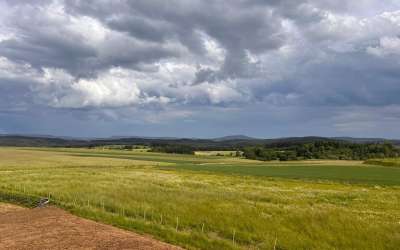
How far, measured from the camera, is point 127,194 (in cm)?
→ 3631

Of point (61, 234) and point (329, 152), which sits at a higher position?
point (329, 152)

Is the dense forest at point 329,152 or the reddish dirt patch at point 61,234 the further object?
the dense forest at point 329,152

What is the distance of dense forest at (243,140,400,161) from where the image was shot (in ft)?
518

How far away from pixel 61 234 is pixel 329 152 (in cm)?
15354

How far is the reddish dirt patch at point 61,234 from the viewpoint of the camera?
65.7ft

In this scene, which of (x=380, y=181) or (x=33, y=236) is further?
(x=380, y=181)

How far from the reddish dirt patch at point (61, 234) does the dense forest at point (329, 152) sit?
13140cm

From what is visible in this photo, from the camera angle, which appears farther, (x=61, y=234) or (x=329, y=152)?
(x=329, y=152)

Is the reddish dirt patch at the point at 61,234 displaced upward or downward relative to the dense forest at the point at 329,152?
downward

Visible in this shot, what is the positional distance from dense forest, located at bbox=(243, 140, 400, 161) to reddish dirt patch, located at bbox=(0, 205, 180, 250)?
131 m

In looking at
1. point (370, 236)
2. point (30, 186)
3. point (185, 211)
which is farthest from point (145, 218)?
point (30, 186)

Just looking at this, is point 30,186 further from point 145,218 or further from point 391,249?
point 391,249

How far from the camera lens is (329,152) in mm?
166750

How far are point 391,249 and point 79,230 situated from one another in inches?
566
